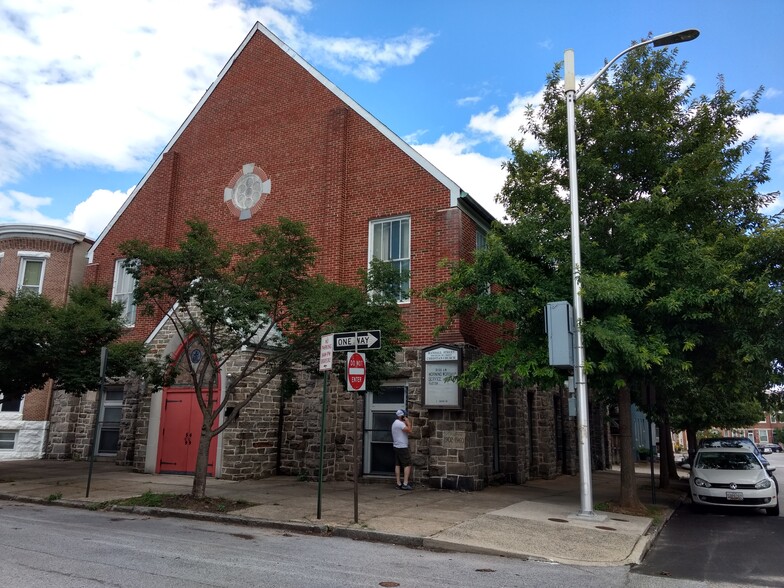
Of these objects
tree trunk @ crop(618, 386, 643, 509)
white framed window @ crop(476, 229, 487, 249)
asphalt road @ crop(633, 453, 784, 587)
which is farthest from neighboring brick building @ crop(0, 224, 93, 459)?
asphalt road @ crop(633, 453, 784, 587)

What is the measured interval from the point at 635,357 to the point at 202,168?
50.3ft

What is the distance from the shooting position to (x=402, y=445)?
13.4 m

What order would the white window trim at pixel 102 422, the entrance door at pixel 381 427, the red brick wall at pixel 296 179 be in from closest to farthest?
the entrance door at pixel 381 427, the red brick wall at pixel 296 179, the white window trim at pixel 102 422

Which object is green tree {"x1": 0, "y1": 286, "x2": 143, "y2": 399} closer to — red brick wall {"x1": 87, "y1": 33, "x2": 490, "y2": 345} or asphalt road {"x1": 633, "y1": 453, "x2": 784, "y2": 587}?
red brick wall {"x1": 87, "y1": 33, "x2": 490, "y2": 345}

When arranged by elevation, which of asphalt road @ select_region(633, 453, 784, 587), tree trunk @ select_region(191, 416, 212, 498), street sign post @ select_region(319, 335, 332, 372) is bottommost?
asphalt road @ select_region(633, 453, 784, 587)

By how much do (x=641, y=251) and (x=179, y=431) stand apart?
11968 millimetres

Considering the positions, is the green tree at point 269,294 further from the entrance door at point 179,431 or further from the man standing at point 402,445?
the entrance door at point 179,431

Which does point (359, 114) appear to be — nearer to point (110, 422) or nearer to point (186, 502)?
point (186, 502)

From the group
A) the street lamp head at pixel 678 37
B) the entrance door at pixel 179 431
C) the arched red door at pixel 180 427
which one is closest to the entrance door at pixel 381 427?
the arched red door at pixel 180 427

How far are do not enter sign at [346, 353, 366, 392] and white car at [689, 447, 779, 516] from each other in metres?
8.71

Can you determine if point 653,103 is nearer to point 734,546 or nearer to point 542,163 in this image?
point 542,163

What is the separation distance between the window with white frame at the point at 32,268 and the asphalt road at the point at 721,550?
2187 cm

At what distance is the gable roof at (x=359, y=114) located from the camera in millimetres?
15242

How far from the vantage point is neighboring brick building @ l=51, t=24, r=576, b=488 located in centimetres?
1460
